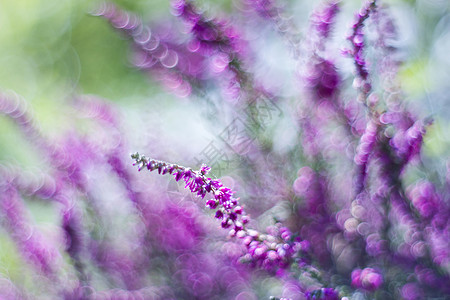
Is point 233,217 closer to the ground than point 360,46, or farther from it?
closer to the ground

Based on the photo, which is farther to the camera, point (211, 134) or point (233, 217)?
point (211, 134)

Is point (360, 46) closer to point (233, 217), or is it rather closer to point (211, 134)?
point (233, 217)

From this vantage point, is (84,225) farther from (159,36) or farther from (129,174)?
(159,36)

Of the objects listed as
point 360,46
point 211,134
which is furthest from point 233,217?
point 211,134

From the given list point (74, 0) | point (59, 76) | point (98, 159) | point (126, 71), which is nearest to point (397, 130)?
point (98, 159)

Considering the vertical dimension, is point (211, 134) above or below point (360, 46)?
below

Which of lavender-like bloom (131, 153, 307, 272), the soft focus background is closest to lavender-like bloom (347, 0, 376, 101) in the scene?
the soft focus background

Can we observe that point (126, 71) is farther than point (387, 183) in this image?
Yes

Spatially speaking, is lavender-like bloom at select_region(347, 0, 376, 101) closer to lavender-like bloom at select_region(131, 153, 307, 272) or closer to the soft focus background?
the soft focus background

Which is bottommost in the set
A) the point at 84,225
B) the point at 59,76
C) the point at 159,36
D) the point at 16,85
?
the point at 16,85

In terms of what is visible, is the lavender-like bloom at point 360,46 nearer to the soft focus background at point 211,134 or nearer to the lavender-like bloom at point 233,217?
the soft focus background at point 211,134

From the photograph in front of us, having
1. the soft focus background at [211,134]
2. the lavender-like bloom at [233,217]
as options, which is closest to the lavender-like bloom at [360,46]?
the soft focus background at [211,134]
